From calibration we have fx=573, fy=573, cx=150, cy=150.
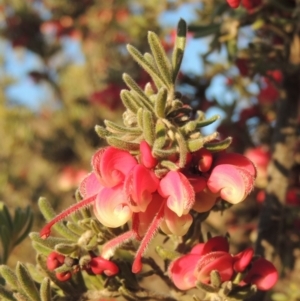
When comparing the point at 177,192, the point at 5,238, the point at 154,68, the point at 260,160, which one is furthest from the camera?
the point at 260,160

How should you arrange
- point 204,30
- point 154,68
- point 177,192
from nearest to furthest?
point 177,192
point 154,68
point 204,30

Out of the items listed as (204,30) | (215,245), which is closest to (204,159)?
(215,245)

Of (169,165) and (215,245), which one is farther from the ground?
(169,165)

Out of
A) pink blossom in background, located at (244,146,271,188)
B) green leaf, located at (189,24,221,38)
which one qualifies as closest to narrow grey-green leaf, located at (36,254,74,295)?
green leaf, located at (189,24,221,38)

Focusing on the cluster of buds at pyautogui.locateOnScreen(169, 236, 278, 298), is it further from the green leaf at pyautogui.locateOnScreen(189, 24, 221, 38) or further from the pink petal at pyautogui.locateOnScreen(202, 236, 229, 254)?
the green leaf at pyautogui.locateOnScreen(189, 24, 221, 38)

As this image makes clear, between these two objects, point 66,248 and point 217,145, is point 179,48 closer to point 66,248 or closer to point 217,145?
point 217,145

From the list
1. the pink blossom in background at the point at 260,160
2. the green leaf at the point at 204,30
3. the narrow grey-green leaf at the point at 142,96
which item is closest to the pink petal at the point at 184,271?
the narrow grey-green leaf at the point at 142,96

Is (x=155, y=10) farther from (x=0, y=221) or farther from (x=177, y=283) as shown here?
(x=177, y=283)
